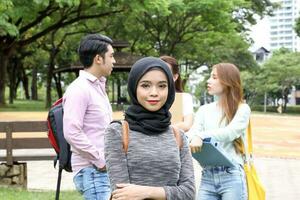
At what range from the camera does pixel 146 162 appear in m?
2.31

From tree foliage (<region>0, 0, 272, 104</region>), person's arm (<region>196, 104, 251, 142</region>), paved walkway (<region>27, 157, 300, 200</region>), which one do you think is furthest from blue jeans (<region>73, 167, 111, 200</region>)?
tree foliage (<region>0, 0, 272, 104</region>)

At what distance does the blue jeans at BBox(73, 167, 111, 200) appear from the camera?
335 cm

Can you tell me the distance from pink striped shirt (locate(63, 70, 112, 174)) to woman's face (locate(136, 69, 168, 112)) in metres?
1.07

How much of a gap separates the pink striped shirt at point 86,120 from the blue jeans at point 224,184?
0.82 m

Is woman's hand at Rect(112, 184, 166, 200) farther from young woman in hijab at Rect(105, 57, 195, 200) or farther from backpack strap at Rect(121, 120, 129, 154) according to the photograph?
backpack strap at Rect(121, 120, 129, 154)

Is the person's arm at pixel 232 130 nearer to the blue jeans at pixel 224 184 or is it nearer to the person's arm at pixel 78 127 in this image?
the blue jeans at pixel 224 184

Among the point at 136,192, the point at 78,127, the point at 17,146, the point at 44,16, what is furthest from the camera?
the point at 44,16

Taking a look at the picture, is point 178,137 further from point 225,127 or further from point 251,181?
point 251,181

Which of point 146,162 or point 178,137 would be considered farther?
point 178,137

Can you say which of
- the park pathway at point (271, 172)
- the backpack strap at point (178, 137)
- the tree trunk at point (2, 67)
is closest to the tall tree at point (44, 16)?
the tree trunk at point (2, 67)

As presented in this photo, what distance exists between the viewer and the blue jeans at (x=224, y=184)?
375cm

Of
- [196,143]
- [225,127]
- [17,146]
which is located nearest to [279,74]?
[17,146]

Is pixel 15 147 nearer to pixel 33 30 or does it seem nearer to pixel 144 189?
pixel 144 189

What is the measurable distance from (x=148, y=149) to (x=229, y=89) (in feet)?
5.45
